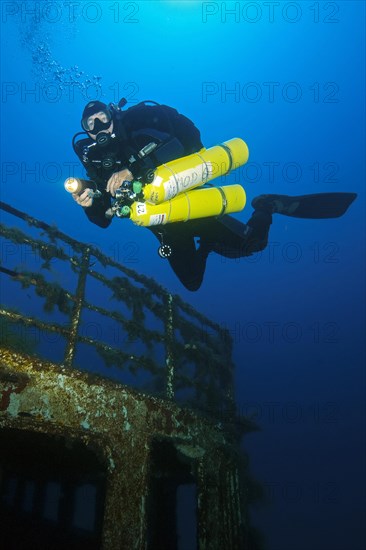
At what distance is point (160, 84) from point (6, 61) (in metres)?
27.0

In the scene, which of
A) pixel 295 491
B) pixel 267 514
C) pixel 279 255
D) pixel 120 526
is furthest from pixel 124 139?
pixel 279 255

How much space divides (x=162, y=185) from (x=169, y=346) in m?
2.20

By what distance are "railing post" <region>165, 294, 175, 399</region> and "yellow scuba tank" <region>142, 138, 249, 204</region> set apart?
74.1 inches

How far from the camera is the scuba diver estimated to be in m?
3.62

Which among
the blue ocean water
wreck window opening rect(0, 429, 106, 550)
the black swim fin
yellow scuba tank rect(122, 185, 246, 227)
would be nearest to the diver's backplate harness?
yellow scuba tank rect(122, 185, 246, 227)

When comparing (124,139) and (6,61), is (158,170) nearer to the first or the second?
(124,139)

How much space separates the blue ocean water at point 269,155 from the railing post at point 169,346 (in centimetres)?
4407

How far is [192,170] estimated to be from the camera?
144 inches

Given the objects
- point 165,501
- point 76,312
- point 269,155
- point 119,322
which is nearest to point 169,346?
point 119,322

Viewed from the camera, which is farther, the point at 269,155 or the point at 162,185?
the point at 269,155

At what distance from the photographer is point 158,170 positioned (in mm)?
3449

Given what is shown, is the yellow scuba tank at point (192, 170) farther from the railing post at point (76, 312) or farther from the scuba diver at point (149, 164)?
the railing post at point (76, 312)

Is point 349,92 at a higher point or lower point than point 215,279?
higher

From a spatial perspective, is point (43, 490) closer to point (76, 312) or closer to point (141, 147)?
point (76, 312)
